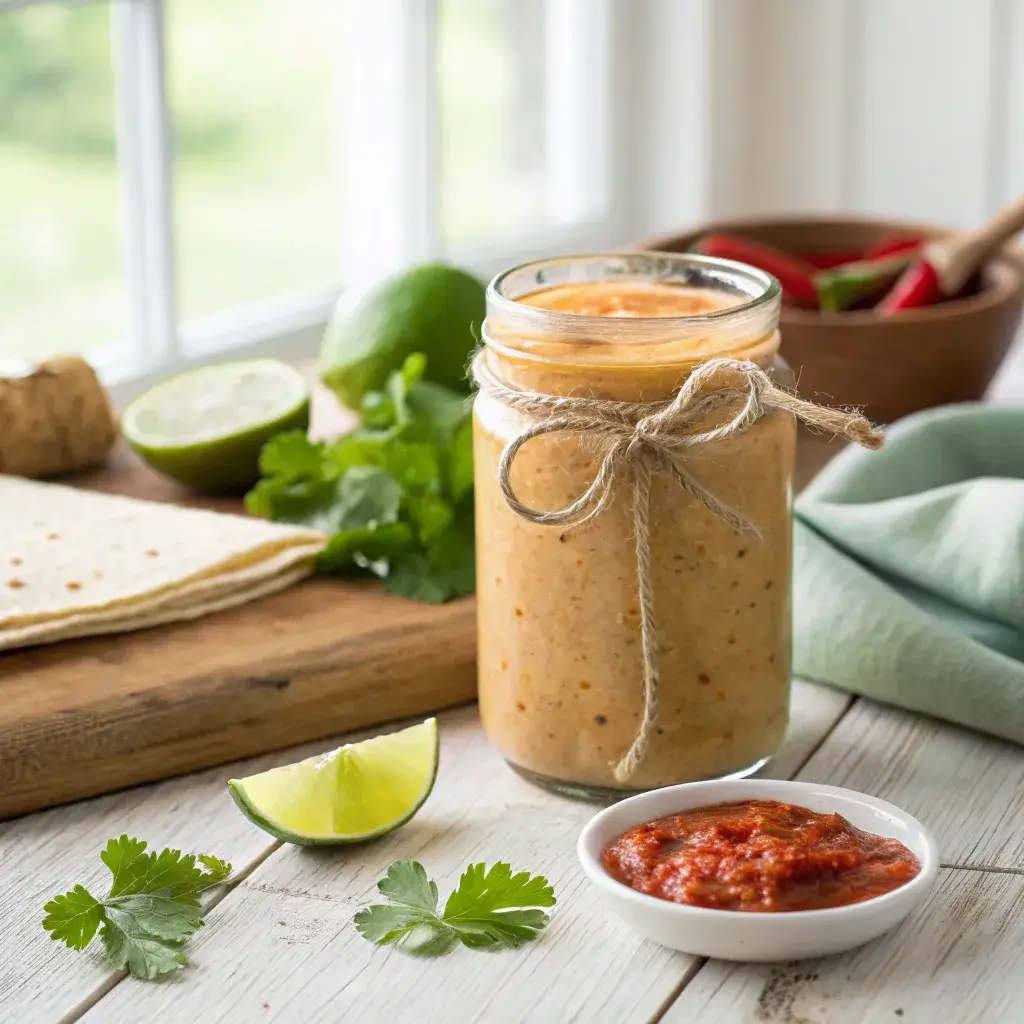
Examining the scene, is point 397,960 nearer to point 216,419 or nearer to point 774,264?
point 216,419

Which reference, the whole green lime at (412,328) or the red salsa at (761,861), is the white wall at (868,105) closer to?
the whole green lime at (412,328)

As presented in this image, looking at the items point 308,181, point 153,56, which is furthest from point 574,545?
point 308,181

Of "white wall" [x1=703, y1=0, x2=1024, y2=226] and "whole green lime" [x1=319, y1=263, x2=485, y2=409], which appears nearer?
"whole green lime" [x1=319, y1=263, x2=485, y2=409]

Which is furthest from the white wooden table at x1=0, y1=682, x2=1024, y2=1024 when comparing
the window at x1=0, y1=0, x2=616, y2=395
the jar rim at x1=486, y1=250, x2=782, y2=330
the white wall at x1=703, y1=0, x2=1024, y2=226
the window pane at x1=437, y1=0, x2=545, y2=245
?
the white wall at x1=703, y1=0, x2=1024, y2=226

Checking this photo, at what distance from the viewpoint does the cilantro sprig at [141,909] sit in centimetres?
96

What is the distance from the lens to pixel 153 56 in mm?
1872

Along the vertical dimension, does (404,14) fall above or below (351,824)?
above

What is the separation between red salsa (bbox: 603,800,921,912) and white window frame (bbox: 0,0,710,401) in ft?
3.77

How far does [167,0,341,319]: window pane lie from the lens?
2.05m

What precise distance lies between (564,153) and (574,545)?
1.61m

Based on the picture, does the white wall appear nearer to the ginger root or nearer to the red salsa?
the ginger root

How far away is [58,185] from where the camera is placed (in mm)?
1931

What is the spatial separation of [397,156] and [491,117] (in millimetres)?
251

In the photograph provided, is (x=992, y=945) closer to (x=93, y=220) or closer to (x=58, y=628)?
(x=58, y=628)
